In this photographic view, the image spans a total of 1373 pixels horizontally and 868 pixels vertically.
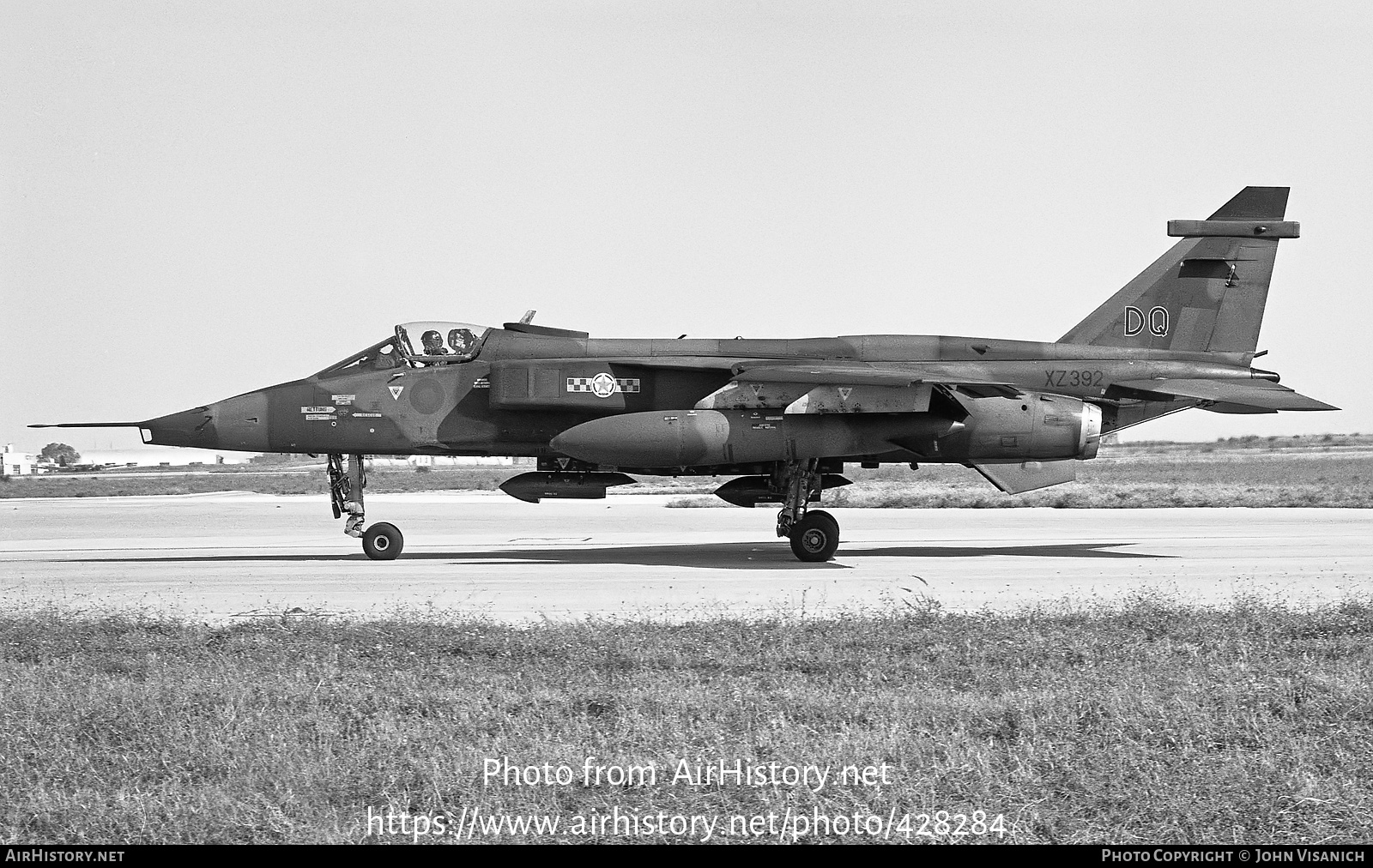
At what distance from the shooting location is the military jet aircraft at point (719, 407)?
48.7ft

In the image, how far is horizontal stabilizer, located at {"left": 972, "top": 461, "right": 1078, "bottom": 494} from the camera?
16.6 meters

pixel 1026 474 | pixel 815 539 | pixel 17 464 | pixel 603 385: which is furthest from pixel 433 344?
pixel 17 464

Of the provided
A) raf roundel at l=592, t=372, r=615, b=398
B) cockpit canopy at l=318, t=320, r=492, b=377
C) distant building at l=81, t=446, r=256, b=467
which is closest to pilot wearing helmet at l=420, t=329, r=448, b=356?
cockpit canopy at l=318, t=320, r=492, b=377

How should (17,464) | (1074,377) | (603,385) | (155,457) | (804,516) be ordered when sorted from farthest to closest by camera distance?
A: (155,457) < (17,464) < (1074,377) < (603,385) < (804,516)

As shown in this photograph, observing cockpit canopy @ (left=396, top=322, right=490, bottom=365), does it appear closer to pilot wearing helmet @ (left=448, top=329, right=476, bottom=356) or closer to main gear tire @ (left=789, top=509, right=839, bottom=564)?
pilot wearing helmet @ (left=448, top=329, right=476, bottom=356)

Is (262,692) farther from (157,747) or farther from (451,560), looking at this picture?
(451,560)

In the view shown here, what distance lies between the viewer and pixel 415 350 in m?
15.8

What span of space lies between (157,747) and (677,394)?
1060 centimetres

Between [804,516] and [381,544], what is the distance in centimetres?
583

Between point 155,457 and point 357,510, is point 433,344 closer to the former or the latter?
point 357,510

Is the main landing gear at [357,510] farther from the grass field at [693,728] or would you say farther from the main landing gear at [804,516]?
the grass field at [693,728]

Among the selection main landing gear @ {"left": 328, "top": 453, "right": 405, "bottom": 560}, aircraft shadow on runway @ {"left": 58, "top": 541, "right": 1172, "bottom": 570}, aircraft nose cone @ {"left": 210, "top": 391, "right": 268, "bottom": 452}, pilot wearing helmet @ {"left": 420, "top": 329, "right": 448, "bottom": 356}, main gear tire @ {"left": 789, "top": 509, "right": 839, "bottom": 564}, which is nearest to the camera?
main gear tire @ {"left": 789, "top": 509, "right": 839, "bottom": 564}

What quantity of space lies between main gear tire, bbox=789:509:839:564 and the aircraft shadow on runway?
6.5 inches
